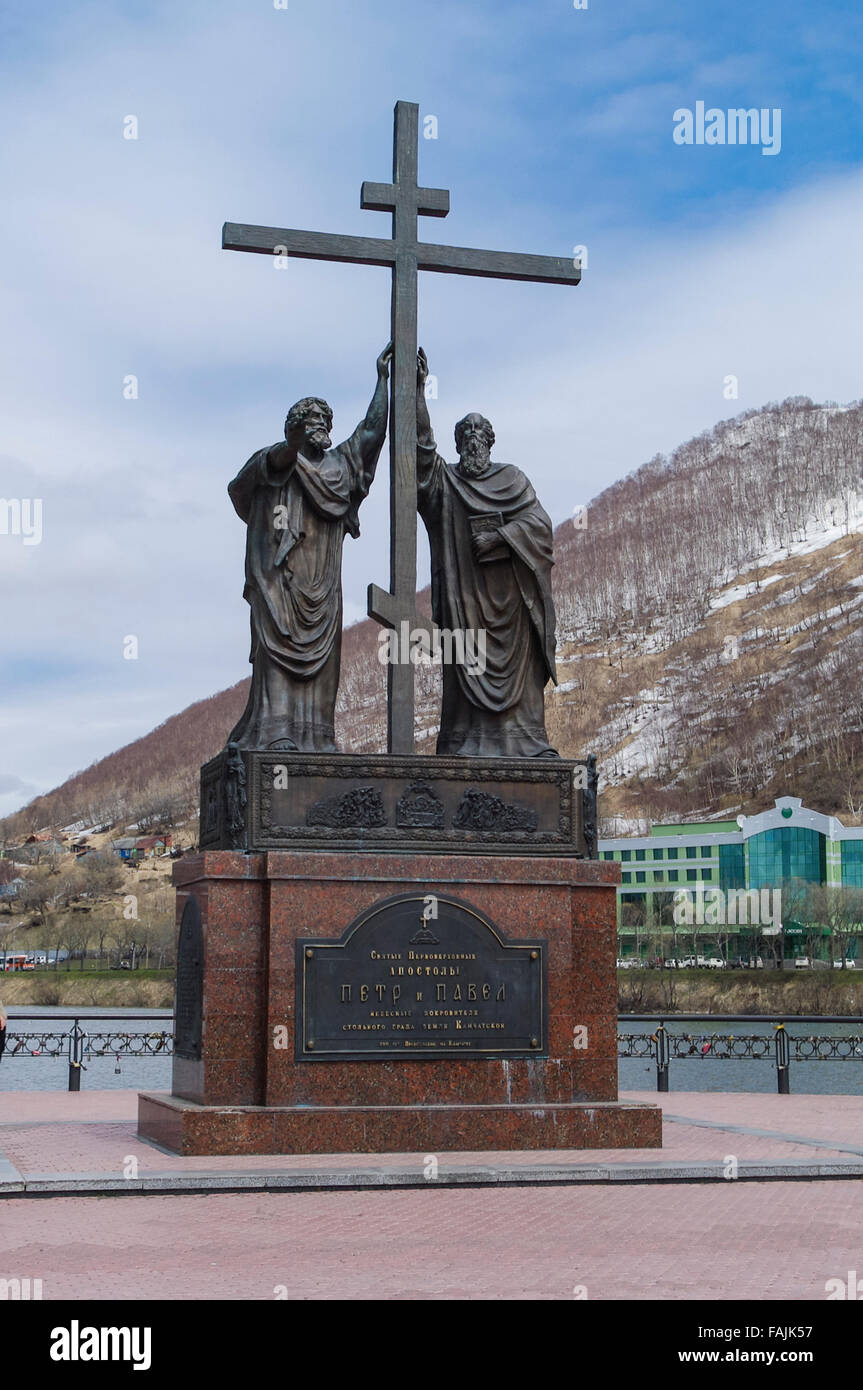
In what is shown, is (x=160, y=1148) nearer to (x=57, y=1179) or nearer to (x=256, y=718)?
(x=57, y=1179)

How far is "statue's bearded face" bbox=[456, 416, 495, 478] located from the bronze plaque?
3.92 m

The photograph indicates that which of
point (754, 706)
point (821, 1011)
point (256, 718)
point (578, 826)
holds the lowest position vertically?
point (821, 1011)

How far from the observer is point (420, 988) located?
1220 centimetres

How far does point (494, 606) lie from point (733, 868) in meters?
84.7

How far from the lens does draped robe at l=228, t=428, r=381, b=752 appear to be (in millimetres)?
12977

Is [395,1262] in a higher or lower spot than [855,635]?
lower

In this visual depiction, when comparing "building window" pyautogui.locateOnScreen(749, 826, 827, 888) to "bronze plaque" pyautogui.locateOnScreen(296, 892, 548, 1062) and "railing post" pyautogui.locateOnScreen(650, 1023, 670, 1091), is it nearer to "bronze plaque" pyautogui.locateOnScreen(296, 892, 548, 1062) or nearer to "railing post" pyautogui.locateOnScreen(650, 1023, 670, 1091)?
"railing post" pyautogui.locateOnScreen(650, 1023, 670, 1091)

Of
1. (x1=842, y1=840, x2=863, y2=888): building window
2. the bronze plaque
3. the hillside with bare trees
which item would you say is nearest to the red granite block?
the bronze plaque

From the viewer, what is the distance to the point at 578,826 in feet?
42.8

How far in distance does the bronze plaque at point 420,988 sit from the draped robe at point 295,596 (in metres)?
1.64

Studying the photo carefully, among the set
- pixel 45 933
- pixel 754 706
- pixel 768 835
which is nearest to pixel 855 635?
pixel 754 706

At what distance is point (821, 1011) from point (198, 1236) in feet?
179

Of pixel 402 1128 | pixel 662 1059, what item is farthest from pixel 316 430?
pixel 662 1059

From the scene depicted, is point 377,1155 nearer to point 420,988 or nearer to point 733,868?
point 420,988
